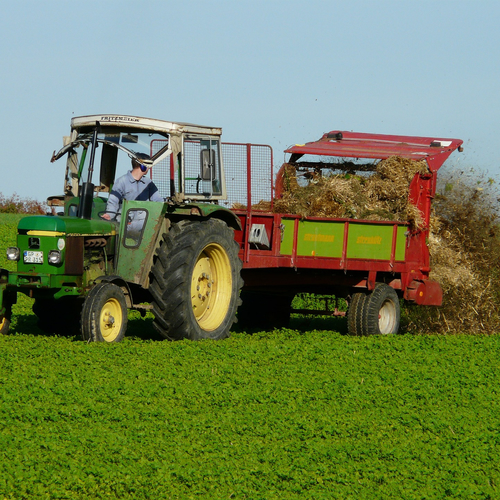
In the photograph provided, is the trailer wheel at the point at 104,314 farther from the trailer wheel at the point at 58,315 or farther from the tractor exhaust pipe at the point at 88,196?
the trailer wheel at the point at 58,315

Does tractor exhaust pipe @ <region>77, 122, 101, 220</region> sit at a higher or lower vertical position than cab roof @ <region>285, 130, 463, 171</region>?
lower

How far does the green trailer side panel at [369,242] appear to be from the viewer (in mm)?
10188

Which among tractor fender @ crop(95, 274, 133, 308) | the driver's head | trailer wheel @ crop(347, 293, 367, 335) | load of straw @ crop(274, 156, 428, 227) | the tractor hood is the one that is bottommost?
trailer wheel @ crop(347, 293, 367, 335)

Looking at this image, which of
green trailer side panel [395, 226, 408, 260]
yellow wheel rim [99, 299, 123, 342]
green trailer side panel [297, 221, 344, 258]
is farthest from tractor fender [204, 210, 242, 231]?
green trailer side panel [395, 226, 408, 260]

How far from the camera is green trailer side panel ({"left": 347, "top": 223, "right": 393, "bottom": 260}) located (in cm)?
1019

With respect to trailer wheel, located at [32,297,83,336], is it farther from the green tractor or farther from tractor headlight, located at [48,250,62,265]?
tractor headlight, located at [48,250,62,265]

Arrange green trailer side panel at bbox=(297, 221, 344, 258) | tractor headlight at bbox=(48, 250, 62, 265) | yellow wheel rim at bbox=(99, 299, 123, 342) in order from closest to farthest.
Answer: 1. tractor headlight at bbox=(48, 250, 62, 265)
2. yellow wheel rim at bbox=(99, 299, 123, 342)
3. green trailer side panel at bbox=(297, 221, 344, 258)

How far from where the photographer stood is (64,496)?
174 inches

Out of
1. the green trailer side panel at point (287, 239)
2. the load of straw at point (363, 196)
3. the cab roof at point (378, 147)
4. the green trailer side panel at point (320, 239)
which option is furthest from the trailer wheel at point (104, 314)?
the cab roof at point (378, 147)

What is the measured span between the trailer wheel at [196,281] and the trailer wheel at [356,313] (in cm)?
195

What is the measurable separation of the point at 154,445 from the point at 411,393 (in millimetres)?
2538

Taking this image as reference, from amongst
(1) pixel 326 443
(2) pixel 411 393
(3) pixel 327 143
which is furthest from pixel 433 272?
(1) pixel 326 443

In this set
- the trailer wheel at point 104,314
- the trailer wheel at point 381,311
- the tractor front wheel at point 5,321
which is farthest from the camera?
the trailer wheel at point 381,311

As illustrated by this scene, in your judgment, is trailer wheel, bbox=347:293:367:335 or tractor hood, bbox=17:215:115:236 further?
trailer wheel, bbox=347:293:367:335
